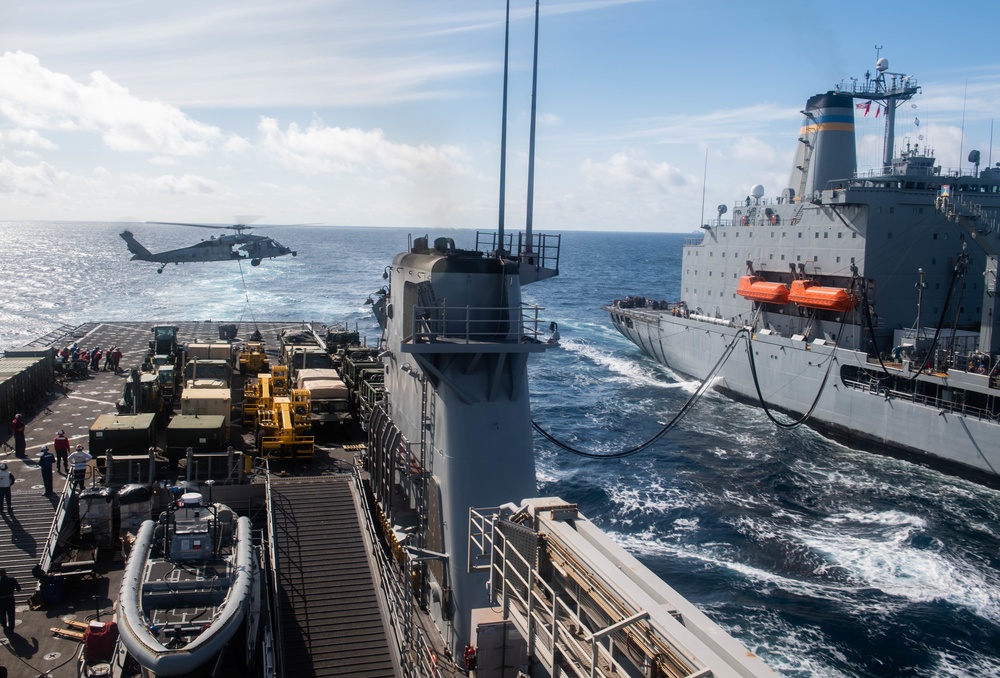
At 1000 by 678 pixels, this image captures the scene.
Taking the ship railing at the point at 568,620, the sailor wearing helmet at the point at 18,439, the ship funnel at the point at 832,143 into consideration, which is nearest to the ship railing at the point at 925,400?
the ship funnel at the point at 832,143

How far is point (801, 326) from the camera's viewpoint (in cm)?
4622

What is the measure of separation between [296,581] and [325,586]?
2.02 feet

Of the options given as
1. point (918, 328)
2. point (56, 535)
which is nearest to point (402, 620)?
point (56, 535)

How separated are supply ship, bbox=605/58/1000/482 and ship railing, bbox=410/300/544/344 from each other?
2593 centimetres

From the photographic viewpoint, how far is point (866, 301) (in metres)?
39.9

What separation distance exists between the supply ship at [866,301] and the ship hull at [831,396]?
0.23 ft

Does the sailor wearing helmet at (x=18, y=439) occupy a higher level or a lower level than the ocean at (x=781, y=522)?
higher

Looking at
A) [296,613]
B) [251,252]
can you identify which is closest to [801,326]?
[251,252]

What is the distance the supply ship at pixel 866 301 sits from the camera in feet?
117

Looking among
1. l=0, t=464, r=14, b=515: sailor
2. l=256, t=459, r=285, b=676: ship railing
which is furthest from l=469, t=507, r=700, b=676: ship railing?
l=0, t=464, r=14, b=515: sailor

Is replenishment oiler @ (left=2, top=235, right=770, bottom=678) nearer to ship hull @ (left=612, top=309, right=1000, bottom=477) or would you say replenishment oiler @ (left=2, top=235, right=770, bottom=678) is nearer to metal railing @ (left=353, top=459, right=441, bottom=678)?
metal railing @ (left=353, top=459, right=441, bottom=678)

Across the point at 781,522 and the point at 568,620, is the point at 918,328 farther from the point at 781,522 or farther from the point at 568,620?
the point at 568,620

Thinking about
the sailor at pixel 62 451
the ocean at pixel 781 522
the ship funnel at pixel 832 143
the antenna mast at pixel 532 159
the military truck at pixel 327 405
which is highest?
the ship funnel at pixel 832 143

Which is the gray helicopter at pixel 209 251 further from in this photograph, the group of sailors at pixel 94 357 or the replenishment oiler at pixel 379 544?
the replenishment oiler at pixel 379 544
